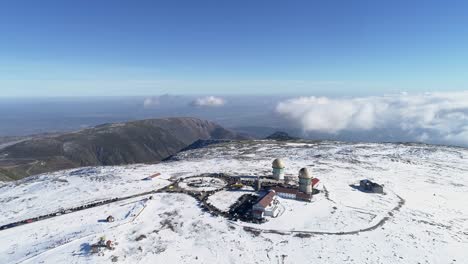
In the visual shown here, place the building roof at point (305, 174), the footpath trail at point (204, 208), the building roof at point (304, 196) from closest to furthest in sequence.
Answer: the footpath trail at point (204, 208) → the building roof at point (304, 196) → the building roof at point (305, 174)

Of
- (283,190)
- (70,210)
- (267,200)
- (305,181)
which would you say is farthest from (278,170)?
(70,210)

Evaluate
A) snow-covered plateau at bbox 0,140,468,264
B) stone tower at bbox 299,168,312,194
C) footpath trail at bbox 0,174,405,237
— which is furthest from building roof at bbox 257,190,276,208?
stone tower at bbox 299,168,312,194

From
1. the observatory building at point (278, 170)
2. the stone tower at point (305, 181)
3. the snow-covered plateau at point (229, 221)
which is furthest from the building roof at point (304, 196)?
the observatory building at point (278, 170)

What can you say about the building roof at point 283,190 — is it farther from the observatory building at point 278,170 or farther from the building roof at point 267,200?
the observatory building at point 278,170

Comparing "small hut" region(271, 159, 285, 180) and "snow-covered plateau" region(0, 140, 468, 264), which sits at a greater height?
"small hut" region(271, 159, 285, 180)

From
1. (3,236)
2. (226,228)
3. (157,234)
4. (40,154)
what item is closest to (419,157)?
(226,228)

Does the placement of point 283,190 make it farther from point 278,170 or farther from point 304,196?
point 278,170

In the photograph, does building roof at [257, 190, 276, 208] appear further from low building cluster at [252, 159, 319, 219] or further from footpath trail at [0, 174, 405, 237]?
footpath trail at [0, 174, 405, 237]

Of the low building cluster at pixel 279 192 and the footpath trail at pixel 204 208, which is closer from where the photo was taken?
the footpath trail at pixel 204 208

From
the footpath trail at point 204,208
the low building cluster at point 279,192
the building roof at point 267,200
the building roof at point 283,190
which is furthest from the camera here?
the building roof at point 283,190
